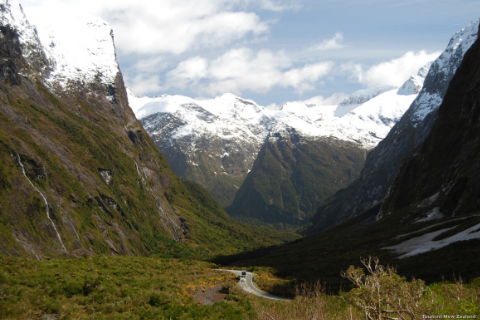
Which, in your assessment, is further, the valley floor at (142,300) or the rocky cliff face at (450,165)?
the rocky cliff face at (450,165)

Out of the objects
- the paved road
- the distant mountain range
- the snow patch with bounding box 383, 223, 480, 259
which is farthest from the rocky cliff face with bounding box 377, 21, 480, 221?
the paved road

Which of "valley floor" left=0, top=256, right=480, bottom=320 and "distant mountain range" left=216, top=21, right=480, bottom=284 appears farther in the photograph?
"distant mountain range" left=216, top=21, right=480, bottom=284

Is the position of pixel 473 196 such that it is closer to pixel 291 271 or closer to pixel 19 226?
pixel 291 271

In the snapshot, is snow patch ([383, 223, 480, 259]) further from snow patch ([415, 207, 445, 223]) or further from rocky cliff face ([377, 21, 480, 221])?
snow patch ([415, 207, 445, 223])

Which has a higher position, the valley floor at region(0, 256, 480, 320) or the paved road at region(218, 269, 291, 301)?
the valley floor at region(0, 256, 480, 320)

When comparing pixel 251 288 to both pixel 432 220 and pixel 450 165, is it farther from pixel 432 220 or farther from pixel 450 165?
pixel 450 165

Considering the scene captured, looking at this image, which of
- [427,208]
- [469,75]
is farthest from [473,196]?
[469,75]

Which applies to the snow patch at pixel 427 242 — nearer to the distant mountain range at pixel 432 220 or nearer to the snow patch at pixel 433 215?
the distant mountain range at pixel 432 220

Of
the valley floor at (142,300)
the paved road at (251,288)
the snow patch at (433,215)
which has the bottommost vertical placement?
the snow patch at (433,215)

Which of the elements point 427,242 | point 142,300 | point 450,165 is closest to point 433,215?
point 450,165

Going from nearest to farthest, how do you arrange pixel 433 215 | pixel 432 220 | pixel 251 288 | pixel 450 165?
pixel 251 288, pixel 432 220, pixel 433 215, pixel 450 165

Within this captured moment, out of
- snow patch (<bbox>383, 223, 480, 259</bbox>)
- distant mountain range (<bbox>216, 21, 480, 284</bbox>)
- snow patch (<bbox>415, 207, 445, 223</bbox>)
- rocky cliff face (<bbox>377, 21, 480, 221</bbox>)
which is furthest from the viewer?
snow patch (<bbox>415, 207, 445, 223</bbox>)

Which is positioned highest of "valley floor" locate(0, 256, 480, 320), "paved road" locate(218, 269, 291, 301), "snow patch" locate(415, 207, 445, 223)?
"valley floor" locate(0, 256, 480, 320)

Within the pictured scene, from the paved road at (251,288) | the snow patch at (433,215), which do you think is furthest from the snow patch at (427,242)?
the snow patch at (433,215)
